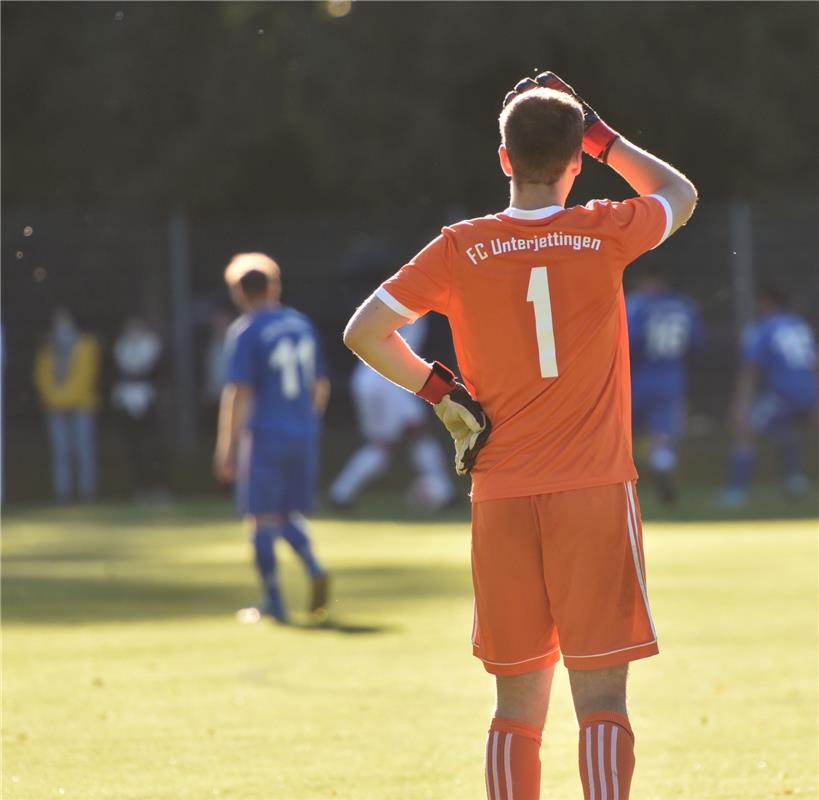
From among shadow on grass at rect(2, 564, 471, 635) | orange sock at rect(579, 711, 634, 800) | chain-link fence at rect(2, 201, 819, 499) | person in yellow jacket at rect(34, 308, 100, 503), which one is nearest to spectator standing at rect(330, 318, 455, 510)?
person in yellow jacket at rect(34, 308, 100, 503)

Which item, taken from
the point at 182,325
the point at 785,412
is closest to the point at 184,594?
the point at 785,412

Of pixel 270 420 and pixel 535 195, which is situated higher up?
pixel 535 195

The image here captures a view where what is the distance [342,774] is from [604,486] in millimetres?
2048

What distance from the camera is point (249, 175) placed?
96.5 ft

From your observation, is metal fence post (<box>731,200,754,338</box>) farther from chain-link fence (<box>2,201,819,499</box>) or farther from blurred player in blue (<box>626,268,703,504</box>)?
blurred player in blue (<box>626,268,703,504</box>)

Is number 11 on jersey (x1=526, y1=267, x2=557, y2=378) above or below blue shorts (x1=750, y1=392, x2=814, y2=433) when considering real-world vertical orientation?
above

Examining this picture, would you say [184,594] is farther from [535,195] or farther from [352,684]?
[535,195]

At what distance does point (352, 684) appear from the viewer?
8273 millimetres

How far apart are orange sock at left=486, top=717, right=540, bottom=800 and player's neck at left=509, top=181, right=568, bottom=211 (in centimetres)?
124

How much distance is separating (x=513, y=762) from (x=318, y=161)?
24375 millimetres

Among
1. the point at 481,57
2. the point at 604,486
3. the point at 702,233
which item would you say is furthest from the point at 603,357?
the point at 481,57

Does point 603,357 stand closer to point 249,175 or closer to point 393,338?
point 393,338

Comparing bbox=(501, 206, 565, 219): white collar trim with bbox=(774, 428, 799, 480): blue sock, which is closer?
bbox=(501, 206, 565, 219): white collar trim

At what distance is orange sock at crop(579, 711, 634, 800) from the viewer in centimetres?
448
